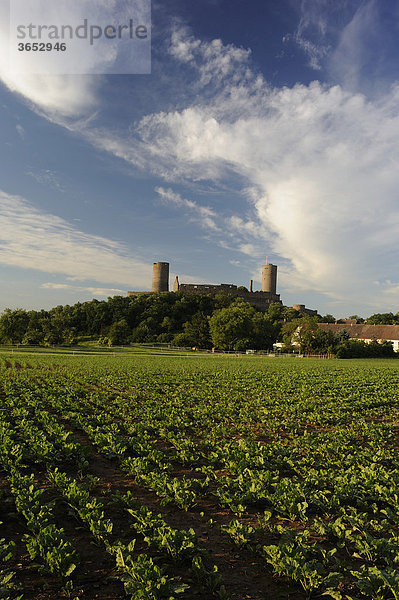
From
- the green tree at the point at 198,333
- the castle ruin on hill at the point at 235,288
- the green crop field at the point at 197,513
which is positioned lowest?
the green crop field at the point at 197,513

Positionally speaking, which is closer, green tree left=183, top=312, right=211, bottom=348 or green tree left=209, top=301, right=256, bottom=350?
green tree left=209, top=301, right=256, bottom=350

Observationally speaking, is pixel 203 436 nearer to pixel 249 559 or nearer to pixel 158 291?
pixel 249 559

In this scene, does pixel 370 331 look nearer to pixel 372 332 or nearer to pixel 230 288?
pixel 372 332

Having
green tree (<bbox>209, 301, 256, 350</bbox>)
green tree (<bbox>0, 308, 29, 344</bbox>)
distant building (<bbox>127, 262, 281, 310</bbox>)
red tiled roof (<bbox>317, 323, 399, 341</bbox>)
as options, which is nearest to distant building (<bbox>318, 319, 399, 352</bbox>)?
red tiled roof (<bbox>317, 323, 399, 341</bbox>)

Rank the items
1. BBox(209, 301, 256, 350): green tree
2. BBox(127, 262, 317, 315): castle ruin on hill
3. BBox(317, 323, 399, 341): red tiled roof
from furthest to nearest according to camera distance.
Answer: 1. BBox(127, 262, 317, 315): castle ruin on hill
2. BBox(317, 323, 399, 341): red tiled roof
3. BBox(209, 301, 256, 350): green tree

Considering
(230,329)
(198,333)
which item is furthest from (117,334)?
(230,329)

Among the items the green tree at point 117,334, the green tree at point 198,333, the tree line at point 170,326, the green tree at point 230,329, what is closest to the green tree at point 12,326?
the tree line at point 170,326

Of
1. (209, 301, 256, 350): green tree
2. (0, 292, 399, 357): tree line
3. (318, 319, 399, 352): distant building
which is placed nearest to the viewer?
(0, 292, 399, 357): tree line

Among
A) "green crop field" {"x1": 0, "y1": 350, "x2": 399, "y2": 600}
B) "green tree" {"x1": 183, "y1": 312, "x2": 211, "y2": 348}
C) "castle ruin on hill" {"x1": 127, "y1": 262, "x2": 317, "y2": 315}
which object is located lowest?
"green crop field" {"x1": 0, "y1": 350, "x2": 399, "y2": 600}

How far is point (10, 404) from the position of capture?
14336 millimetres

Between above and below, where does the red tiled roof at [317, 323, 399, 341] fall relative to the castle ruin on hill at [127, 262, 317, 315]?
below

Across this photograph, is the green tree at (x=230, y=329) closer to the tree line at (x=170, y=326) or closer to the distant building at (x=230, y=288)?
the tree line at (x=170, y=326)

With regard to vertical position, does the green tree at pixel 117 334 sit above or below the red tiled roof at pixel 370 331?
below

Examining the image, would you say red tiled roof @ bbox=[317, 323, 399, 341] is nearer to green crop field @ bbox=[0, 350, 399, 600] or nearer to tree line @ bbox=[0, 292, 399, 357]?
tree line @ bbox=[0, 292, 399, 357]
